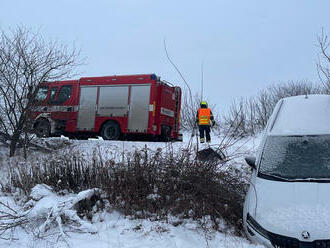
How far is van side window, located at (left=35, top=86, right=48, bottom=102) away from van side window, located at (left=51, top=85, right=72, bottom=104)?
1.71m

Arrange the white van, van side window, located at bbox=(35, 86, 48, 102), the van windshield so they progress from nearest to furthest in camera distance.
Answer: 1. the white van
2. the van windshield
3. van side window, located at bbox=(35, 86, 48, 102)

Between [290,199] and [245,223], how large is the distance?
66cm

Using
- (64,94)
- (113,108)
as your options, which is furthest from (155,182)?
(64,94)

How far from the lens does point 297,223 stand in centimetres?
356

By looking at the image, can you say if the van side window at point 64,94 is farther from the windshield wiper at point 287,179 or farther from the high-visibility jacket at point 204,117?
the windshield wiper at point 287,179

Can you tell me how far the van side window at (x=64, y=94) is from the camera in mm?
12867

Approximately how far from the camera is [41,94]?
1090 cm

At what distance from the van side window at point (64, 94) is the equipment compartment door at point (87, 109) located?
1.91ft

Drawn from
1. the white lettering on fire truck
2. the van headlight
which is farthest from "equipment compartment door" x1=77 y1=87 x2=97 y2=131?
the van headlight

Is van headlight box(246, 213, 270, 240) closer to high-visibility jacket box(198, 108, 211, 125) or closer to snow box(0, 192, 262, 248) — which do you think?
snow box(0, 192, 262, 248)

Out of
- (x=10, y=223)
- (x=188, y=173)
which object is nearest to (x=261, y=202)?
(x=188, y=173)

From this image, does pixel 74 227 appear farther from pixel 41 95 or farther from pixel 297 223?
pixel 41 95

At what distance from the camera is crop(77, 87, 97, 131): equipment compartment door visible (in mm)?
12695

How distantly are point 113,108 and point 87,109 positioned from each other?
1.05 metres
